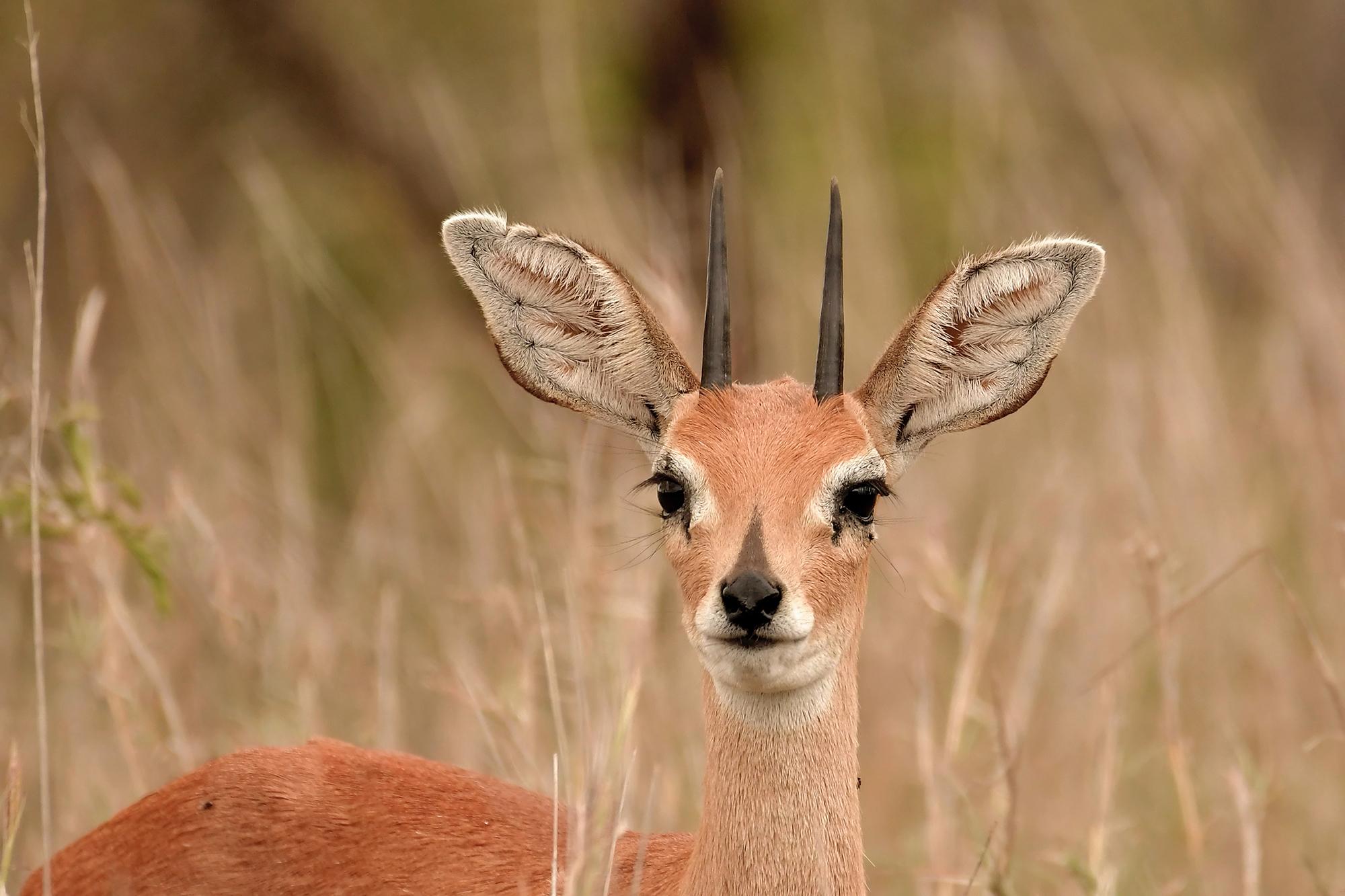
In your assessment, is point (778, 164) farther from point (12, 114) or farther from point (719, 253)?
point (719, 253)

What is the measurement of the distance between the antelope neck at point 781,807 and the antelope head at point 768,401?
82 mm

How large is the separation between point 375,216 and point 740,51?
2.71 m

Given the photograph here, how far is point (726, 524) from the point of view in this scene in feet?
13.5

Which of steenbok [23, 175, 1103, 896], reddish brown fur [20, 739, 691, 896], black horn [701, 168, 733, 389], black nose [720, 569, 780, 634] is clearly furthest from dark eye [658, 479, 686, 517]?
reddish brown fur [20, 739, 691, 896]

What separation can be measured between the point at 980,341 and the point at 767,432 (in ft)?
2.65

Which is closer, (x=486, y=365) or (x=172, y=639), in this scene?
(x=172, y=639)

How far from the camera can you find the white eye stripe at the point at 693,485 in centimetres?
419

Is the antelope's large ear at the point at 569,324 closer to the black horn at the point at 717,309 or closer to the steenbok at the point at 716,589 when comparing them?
the steenbok at the point at 716,589

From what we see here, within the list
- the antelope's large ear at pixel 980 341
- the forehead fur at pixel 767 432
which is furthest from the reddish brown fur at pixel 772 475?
the antelope's large ear at pixel 980 341

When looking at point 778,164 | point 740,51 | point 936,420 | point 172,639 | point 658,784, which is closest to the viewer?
point 936,420

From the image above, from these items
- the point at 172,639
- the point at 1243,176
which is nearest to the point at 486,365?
the point at 172,639

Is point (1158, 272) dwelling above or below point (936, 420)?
above

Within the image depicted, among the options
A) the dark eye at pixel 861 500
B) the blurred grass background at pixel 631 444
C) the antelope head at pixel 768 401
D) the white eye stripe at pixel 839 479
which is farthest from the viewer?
the blurred grass background at pixel 631 444

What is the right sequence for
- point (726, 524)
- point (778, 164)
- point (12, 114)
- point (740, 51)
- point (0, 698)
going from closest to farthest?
point (726, 524) → point (0, 698) → point (12, 114) → point (740, 51) → point (778, 164)
